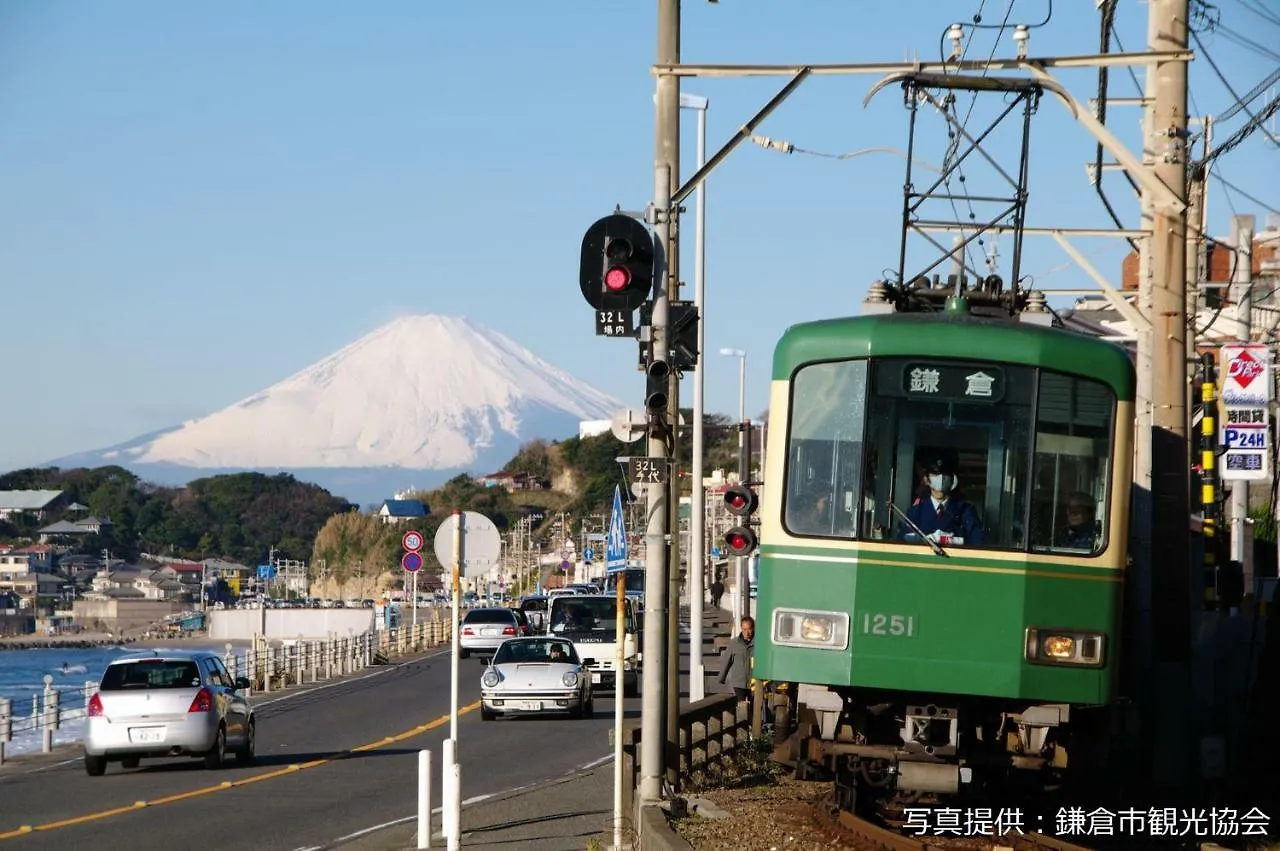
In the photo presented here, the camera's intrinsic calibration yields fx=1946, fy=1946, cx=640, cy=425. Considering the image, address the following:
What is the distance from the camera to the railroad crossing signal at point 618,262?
14930mm

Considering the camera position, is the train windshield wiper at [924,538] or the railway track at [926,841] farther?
the train windshield wiper at [924,538]

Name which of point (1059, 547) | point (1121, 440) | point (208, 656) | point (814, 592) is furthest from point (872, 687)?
point (208, 656)

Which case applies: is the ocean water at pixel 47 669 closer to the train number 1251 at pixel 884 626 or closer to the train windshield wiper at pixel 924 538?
the train number 1251 at pixel 884 626

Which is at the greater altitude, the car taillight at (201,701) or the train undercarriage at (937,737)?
the train undercarriage at (937,737)

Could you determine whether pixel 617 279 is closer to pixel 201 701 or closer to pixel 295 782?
pixel 295 782

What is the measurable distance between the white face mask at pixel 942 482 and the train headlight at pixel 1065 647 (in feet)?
3.73

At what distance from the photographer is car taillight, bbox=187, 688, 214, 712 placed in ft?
75.2

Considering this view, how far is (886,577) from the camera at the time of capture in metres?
13.7

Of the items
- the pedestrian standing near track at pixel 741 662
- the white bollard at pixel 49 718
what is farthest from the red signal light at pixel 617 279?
the white bollard at pixel 49 718

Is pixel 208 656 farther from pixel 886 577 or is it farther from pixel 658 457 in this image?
pixel 886 577

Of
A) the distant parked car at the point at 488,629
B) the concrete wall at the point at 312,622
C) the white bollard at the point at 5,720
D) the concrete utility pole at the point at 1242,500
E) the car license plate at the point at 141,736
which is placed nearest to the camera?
the car license plate at the point at 141,736

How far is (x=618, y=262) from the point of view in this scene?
49.0 feet

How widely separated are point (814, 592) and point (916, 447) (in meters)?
1.26

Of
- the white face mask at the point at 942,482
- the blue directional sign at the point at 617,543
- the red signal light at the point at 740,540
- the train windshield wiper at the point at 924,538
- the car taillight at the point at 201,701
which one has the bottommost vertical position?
the car taillight at the point at 201,701
